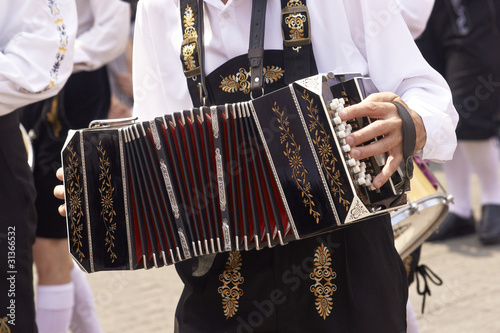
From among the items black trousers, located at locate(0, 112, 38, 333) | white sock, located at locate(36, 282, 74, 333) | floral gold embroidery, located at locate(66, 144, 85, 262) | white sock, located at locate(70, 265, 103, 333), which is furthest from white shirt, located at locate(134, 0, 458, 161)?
white sock, located at locate(70, 265, 103, 333)

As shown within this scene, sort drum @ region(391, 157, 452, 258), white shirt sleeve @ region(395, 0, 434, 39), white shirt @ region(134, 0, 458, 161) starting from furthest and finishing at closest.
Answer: drum @ region(391, 157, 452, 258) → white shirt sleeve @ region(395, 0, 434, 39) → white shirt @ region(134, 0, 458, 161)

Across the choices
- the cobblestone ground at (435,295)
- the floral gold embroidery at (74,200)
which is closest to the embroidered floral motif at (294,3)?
the floral gold embroidery at (74,200)

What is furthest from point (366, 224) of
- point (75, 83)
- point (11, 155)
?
point (75, 83)

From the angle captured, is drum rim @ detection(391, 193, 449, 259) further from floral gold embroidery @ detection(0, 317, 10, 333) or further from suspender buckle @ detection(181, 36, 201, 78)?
floral gold embroidery @ detection(0, 317, 10, 333)

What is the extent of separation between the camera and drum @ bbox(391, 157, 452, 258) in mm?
2914

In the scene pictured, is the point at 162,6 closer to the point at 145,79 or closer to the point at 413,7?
the point at 145,79

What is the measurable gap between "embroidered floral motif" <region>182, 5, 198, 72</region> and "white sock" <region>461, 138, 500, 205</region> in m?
3.37

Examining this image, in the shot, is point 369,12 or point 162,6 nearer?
point 369,12

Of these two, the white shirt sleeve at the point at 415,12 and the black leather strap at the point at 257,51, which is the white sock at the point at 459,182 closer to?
the white shirt sleeve at the point at 415,12

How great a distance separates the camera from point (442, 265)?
181 inches

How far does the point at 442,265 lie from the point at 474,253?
289 mm

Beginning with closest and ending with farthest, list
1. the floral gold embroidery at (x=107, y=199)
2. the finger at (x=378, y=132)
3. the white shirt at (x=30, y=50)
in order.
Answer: the finger at (x=378, y=132), the floral gold embroidery at (x=107, y=199), the white shirt at (x=30, y=50)

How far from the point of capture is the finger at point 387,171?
5.52 ft

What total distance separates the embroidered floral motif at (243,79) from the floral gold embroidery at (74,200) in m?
0.42
